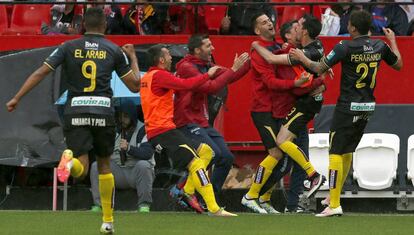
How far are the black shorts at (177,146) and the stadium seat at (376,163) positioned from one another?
3.06 metres

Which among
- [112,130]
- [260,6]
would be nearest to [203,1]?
[260,6]

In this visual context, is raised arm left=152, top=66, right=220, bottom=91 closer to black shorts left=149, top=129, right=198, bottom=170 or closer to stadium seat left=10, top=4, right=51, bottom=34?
black shorts left=149, top=129, right=198, bottom=170

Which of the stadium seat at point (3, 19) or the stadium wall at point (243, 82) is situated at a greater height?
the stadium seat at point (3, 19)

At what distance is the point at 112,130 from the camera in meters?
12.4

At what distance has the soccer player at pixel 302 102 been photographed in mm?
14984

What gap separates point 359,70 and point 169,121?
7.49 feet

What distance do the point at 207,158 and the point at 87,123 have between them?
286cm

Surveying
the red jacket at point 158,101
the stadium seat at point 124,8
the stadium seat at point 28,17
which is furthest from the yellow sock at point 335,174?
the stadium seat at point 28,17

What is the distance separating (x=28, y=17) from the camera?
62.3 feet

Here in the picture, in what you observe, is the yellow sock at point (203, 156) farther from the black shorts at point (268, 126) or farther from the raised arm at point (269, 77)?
the raised arm at point (269, 77)

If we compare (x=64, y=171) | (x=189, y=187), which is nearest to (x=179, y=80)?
(x=189, y=187)

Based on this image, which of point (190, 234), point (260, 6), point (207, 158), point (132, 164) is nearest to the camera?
point (190, 234)

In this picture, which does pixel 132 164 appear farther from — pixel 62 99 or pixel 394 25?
pixel 394 25

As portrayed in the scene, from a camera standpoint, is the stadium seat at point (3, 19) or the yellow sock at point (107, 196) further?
the stadium seat at point (3, 19)
